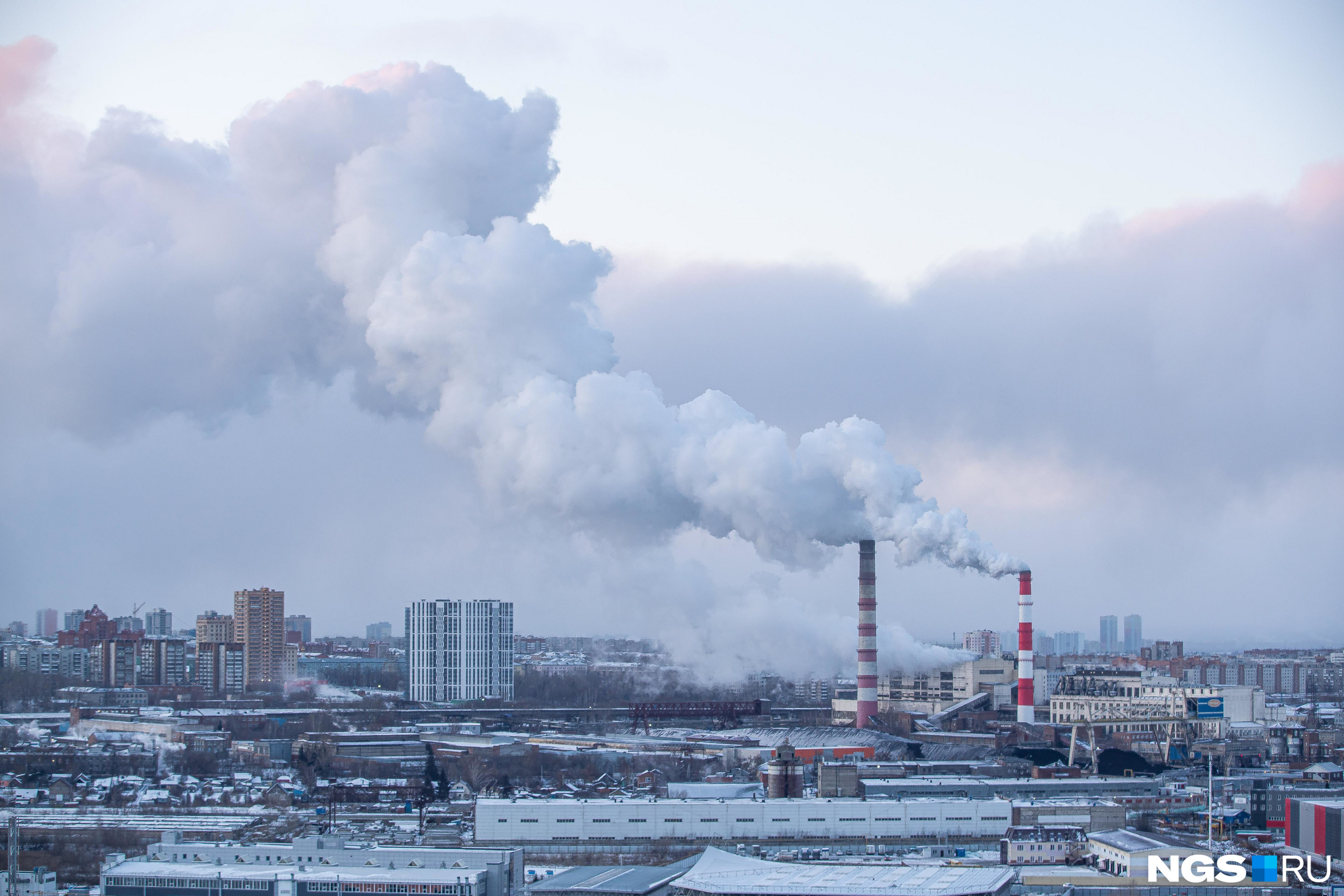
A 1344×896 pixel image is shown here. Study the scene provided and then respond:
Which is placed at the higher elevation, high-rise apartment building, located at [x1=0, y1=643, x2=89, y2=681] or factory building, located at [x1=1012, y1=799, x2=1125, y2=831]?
high-rise apartment building, located at [x1=0, y1=643, x2=89, y2=681]

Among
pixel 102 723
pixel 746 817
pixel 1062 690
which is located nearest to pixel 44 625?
pixel 102 723

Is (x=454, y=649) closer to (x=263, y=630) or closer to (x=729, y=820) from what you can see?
(x=263, y=630)

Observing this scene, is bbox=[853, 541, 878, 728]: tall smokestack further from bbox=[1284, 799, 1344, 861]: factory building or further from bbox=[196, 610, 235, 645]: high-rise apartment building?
bbox=[196, 610, 235, 645]: high-rise apartment building

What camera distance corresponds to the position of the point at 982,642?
8431 centimetres

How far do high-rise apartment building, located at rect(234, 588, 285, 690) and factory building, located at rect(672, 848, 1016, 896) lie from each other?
165 ft

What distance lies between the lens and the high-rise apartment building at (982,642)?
269ft

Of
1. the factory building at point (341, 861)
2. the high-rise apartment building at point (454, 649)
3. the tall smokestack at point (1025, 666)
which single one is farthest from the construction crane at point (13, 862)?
→ the high-rise apartment building at point (454, 649)

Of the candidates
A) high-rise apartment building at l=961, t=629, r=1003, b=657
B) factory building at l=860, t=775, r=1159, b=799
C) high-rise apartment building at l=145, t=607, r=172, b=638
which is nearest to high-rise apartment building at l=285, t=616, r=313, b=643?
high-rise apartment building at l=145, t=607, r=172, b=638

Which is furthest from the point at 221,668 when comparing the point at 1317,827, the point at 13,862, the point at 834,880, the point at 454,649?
the point at 1317,827

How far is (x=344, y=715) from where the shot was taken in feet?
174

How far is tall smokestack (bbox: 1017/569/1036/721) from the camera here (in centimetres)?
4259

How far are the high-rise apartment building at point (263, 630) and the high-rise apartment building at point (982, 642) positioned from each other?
30146mm

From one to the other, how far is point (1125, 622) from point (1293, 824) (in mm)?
114941

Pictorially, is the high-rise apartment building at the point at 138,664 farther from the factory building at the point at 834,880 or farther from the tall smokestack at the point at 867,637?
the factory building at the point at 834,880
